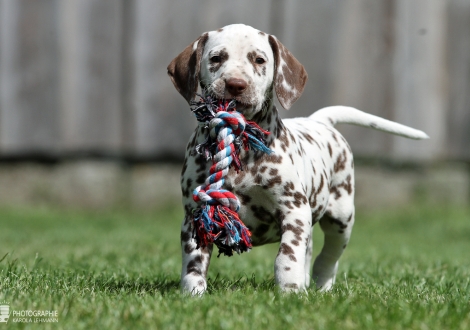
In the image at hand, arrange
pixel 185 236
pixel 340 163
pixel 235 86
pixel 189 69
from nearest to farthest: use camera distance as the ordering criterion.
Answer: pixel 235 86
pixel 185 236
pixel 189 69
pixel 340 163

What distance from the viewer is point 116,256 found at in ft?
20.5

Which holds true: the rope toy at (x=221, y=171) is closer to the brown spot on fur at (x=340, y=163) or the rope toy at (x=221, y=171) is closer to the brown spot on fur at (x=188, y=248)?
the brown spot on fur at (x=188, y=248)

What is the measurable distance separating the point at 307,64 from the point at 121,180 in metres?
3.04

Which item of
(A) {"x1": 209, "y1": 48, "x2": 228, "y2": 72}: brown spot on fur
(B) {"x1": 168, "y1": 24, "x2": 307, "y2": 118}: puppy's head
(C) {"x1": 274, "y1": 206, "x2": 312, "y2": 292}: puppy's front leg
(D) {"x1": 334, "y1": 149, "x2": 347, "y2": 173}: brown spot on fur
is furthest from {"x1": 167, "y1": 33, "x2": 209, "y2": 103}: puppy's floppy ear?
(D) {"x1": 334, "y1": 149, "x2": 347, "y2": 173}: brown spot on fur

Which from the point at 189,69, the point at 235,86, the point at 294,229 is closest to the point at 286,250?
the point at 294,229

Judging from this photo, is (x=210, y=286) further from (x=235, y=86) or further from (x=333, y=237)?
(x=333, y=237)

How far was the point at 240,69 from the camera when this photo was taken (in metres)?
3.88

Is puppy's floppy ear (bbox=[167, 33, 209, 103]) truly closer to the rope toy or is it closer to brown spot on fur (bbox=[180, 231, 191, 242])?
the rope toy

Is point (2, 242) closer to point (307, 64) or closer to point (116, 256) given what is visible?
point (116, 256)

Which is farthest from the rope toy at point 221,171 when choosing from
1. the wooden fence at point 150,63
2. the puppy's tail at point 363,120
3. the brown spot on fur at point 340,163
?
the wooden fence at point 150,63

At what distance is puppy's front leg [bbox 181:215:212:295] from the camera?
3.83 meters

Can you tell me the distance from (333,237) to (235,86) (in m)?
1.69

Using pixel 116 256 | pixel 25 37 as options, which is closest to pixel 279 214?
pixel 116 256

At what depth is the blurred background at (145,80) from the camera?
992 cm
